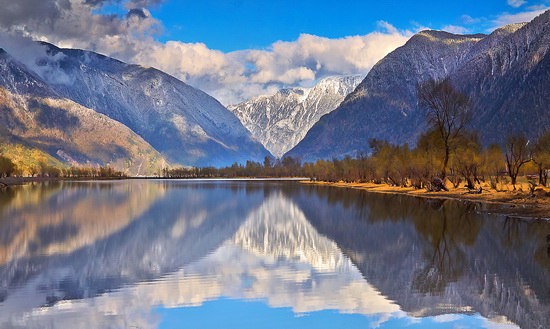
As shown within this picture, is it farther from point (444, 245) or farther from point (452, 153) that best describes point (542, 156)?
point (444, 245)

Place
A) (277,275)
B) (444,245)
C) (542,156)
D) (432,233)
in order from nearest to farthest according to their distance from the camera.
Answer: (277,275), (444,245), (432,233), (542,156)

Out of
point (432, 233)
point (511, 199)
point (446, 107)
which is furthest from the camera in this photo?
point (446, 107)

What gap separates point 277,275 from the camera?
85.8ft

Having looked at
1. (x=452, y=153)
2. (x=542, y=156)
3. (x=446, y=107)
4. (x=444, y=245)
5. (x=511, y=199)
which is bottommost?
(x=444, y=245)

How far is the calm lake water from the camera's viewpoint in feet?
60.7

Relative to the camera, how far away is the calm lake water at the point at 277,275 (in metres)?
18.5

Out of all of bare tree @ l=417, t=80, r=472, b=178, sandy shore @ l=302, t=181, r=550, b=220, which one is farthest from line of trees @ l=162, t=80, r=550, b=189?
sandy shore @ l=302, t=181, r=550, b=220

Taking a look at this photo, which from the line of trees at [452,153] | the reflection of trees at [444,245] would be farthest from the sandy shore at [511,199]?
the reflection of trees at [444,245]

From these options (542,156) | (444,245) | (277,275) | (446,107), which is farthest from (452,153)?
(277,275)

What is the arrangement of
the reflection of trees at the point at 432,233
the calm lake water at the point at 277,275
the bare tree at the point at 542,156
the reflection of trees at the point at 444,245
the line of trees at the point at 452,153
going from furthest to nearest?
the line of trees at the point at 452,153 < the bare tree at the point at 542,156 < the reflection of trees at the point at 432,233 < the reflection of trees at the point at 444,245 < the calm lake water at the point at 277,275

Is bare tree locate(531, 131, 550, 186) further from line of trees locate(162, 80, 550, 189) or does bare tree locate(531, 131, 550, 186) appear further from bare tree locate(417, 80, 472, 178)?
bare tree locate(417, 80, 472, 178)

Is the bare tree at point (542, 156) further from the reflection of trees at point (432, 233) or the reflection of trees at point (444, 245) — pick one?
the reflection of trees at point (444, 245)

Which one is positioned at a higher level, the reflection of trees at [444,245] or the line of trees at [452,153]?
the line of trees at [452,153]

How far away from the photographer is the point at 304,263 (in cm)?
2939
